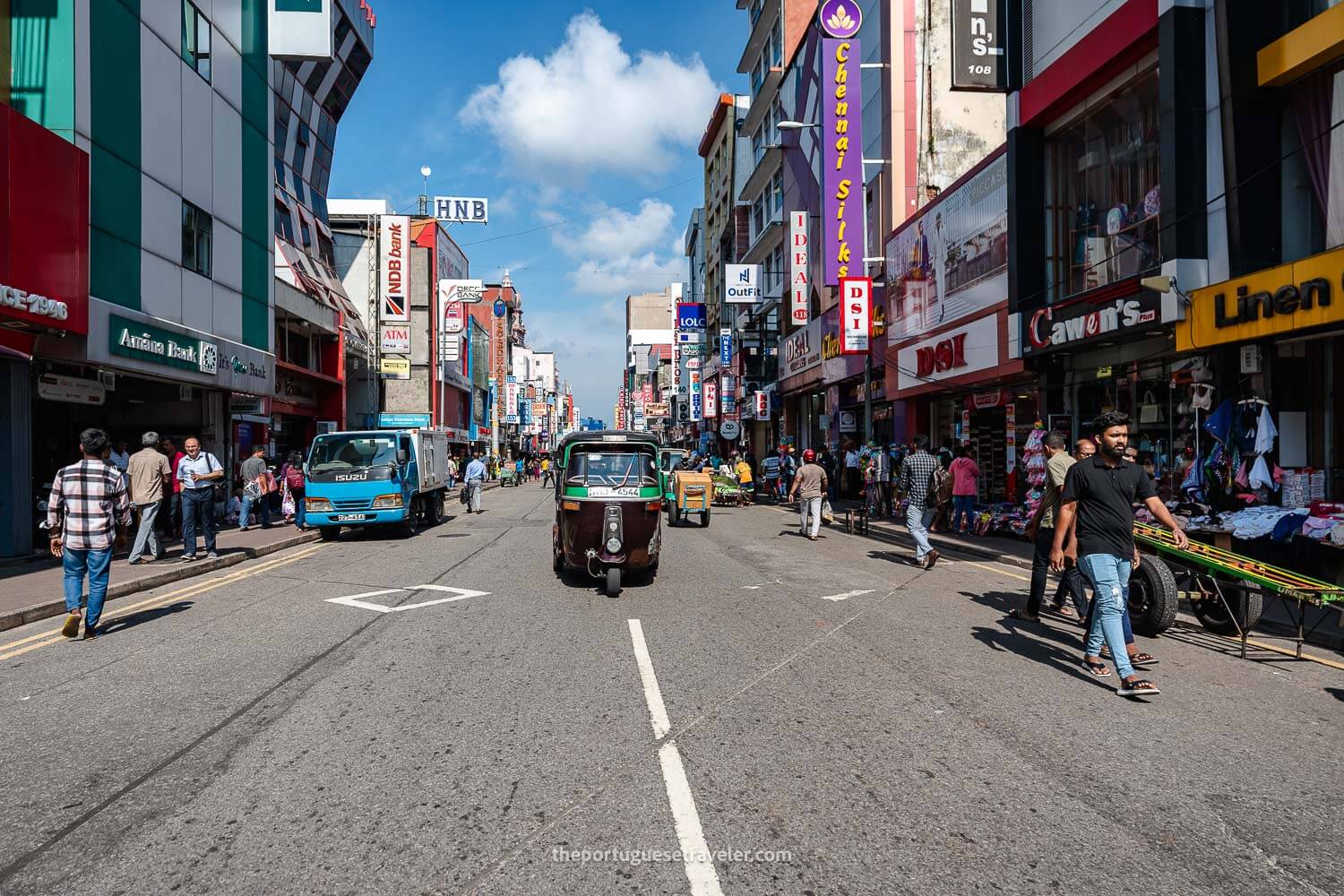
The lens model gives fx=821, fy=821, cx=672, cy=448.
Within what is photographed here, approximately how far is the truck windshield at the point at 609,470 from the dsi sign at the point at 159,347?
30.7 feet

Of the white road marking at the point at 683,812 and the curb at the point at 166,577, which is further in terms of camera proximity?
the curb at the point at 166,577

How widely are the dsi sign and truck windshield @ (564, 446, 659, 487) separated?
30.7ft

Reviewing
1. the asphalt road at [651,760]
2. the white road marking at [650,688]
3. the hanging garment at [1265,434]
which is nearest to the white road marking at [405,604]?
the asphalt road at [651,760]

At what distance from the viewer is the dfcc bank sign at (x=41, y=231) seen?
11844 millimetres

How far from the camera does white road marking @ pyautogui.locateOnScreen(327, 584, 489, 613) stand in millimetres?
9398

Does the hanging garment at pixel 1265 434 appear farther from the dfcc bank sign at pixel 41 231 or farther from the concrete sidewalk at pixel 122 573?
the dfcc bank sign at pixel 41 231

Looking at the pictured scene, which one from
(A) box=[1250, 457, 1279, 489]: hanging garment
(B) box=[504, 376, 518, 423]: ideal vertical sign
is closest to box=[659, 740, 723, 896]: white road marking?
(A) box=[1250, 457, 1279, 489]: hanging garment

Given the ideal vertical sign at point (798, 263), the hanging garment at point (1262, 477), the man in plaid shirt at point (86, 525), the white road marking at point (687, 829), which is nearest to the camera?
the white road marking at point (687, 829)

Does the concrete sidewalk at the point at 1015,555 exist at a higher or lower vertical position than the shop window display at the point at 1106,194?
lower

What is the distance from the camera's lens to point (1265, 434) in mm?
10828

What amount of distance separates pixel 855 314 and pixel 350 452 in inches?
580

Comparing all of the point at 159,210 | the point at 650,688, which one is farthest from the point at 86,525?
the point at 159,210

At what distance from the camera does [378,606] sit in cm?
950

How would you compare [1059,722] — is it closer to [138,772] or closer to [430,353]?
[138,772]
